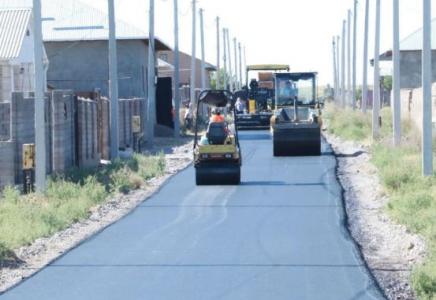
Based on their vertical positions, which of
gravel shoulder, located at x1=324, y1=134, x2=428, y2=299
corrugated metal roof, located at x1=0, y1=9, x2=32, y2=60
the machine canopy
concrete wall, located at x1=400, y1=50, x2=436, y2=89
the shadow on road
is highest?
corrugated metal roof, located at x1=0, y1=9, x2=32, y2=60

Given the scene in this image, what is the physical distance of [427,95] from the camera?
24.2 meters

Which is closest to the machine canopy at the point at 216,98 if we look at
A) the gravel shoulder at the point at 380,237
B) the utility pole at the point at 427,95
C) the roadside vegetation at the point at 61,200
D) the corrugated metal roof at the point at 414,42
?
the roadside vegetation at the point at 61,200

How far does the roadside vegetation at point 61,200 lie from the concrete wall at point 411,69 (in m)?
37.9

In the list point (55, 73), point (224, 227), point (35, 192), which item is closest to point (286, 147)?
point (35, 192)

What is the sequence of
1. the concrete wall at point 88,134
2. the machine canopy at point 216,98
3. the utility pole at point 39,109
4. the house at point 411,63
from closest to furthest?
the utility pole at point 39,109, the machine canopy at point 216,98, the concrete wall at point 88,134, the house at point 411,63

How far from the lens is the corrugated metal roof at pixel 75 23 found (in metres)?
54.2

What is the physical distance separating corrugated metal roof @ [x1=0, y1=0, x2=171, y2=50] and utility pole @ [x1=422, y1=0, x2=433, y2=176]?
30.8 metres

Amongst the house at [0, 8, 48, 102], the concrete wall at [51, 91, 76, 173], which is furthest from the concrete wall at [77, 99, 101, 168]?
the house at [0, 8, 48, 102]

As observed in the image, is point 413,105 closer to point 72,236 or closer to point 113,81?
point 113,81

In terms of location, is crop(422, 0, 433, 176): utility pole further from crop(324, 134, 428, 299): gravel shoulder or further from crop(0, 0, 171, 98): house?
crop(0, 0, 171, 98): house

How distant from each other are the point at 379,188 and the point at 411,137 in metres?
12.5

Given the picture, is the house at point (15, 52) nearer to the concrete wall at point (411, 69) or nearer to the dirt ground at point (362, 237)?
the dirt ground at point (362, 237)

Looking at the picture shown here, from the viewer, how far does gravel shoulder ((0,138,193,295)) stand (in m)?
13.8

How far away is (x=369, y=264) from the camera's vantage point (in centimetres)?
1430
